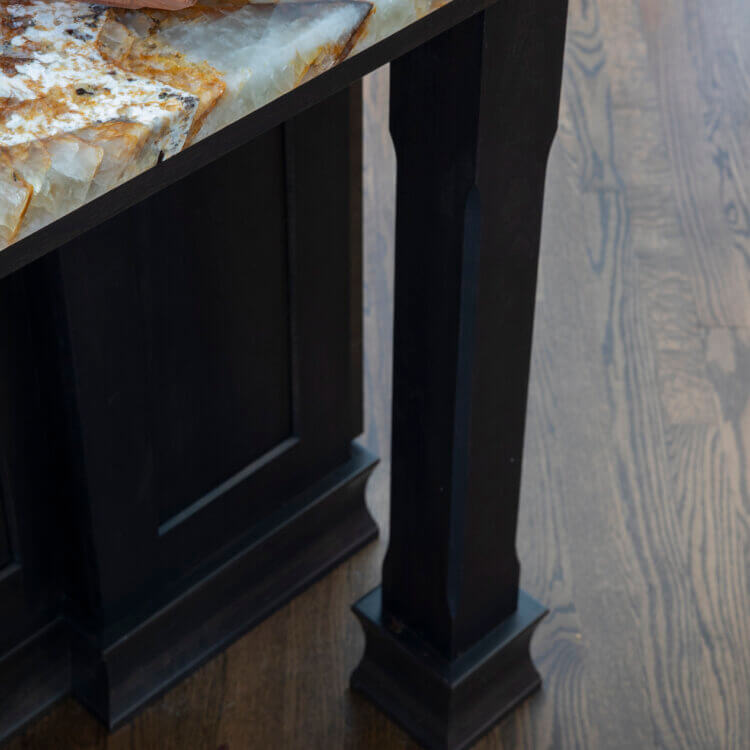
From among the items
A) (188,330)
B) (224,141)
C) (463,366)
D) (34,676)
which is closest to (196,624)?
(34,676)

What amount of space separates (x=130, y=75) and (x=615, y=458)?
1.41m

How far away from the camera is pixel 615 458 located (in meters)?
1.98

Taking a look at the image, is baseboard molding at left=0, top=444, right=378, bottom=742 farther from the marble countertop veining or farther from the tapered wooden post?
the marble countertop veining

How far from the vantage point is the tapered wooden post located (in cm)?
107

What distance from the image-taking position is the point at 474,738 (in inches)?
60.7

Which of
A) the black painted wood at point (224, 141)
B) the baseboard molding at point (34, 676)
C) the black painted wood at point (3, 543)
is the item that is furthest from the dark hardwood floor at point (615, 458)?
the black painted wood at point (224, 141)

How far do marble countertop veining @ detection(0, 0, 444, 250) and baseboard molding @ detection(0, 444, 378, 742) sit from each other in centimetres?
95

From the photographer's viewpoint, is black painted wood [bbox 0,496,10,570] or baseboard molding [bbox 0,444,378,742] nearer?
black painted wood [bbox 0,496,10,570]

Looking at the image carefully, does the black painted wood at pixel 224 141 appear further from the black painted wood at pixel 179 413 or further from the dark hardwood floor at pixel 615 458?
the dark hardwood floor at pixel 615 458

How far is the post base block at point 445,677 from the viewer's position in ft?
4.84

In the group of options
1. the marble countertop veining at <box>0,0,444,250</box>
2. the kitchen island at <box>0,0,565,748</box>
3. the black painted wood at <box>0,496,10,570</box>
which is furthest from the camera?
the black painted wood at <box>0,496,10,570</box>

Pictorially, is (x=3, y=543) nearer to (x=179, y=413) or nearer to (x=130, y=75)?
(x=179, y=413)

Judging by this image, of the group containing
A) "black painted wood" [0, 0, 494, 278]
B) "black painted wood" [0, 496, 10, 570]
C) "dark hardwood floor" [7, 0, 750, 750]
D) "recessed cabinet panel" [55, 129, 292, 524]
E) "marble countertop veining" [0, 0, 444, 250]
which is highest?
"marble countertop veining" [0, 0, 444, 250]

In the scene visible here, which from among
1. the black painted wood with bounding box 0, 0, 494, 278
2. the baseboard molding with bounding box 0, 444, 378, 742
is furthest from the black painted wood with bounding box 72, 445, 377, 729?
the black painted wood with bounding box 0, 0, 494, 278
